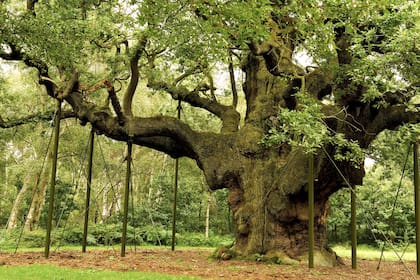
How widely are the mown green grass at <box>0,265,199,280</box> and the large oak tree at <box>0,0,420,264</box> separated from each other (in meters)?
3.33

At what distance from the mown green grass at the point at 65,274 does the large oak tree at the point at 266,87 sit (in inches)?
131

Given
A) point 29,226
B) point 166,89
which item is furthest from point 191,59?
point 29,226

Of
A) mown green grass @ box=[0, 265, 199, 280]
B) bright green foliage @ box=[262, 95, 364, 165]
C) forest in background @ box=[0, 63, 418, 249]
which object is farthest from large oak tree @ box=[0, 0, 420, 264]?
forest in background @ box=[0, 63, 418, 249]

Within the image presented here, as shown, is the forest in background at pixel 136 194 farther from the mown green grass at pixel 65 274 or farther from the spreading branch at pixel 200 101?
the mown green grass at pixel 65 274

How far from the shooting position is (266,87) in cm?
1152

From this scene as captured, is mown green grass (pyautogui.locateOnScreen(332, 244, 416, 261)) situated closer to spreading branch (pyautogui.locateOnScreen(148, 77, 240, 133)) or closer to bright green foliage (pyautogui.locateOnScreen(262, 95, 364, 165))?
spreading branch (pyautogui.locateOnScreen(148, 77, 240, 133))

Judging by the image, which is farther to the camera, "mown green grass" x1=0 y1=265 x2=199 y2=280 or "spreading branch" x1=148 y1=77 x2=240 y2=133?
"spreading branch" x1=148 y1=77 x2=240 y2=133

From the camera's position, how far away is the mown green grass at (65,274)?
670 centimetres

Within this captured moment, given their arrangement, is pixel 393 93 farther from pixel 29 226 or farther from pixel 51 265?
pixel 29 226

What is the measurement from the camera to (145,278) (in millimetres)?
6746

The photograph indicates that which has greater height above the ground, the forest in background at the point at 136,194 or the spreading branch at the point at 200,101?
the spreading branch at the point at 200,101

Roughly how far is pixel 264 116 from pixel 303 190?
93.8 inches

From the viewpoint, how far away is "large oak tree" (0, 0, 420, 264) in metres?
7.49

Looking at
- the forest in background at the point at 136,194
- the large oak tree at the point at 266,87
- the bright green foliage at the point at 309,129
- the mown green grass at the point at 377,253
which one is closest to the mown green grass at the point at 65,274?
the bright green foliage at the point at 309,129
